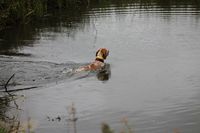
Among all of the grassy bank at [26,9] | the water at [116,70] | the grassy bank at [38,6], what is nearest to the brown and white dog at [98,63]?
the water at [116,70]

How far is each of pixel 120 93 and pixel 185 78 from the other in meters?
1.82

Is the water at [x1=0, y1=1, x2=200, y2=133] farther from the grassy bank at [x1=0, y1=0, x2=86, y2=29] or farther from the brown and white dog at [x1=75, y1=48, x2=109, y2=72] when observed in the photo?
the grassy bank at [x1=0, y1=0, x2=86, y2=29]

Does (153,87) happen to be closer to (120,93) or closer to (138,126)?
(120,93)

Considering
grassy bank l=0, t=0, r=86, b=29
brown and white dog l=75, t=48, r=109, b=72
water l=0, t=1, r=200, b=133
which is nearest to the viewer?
water l=0, t=1, r=200, b=133

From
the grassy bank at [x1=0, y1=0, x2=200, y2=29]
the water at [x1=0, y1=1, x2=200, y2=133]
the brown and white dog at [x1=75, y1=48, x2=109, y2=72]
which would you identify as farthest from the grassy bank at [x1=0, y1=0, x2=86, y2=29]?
the brown and white dog at [x1=75, y1=48, x2=109, y2=72]

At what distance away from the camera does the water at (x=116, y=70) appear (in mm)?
8625

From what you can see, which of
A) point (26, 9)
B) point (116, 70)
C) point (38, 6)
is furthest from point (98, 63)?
point (38, 6)

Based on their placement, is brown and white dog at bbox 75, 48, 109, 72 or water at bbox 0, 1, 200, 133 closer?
water at bbox 0, 1, 200, 133

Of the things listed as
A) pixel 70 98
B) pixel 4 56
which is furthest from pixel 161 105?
pixel 4 56

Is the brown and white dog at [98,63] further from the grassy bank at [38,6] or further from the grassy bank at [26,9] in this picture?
the grassy bank at [26,9]

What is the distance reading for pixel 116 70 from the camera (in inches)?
487

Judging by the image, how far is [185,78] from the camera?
11.2 m

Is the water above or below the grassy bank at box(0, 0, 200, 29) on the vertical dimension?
below

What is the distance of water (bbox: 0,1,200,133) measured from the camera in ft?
28.3
